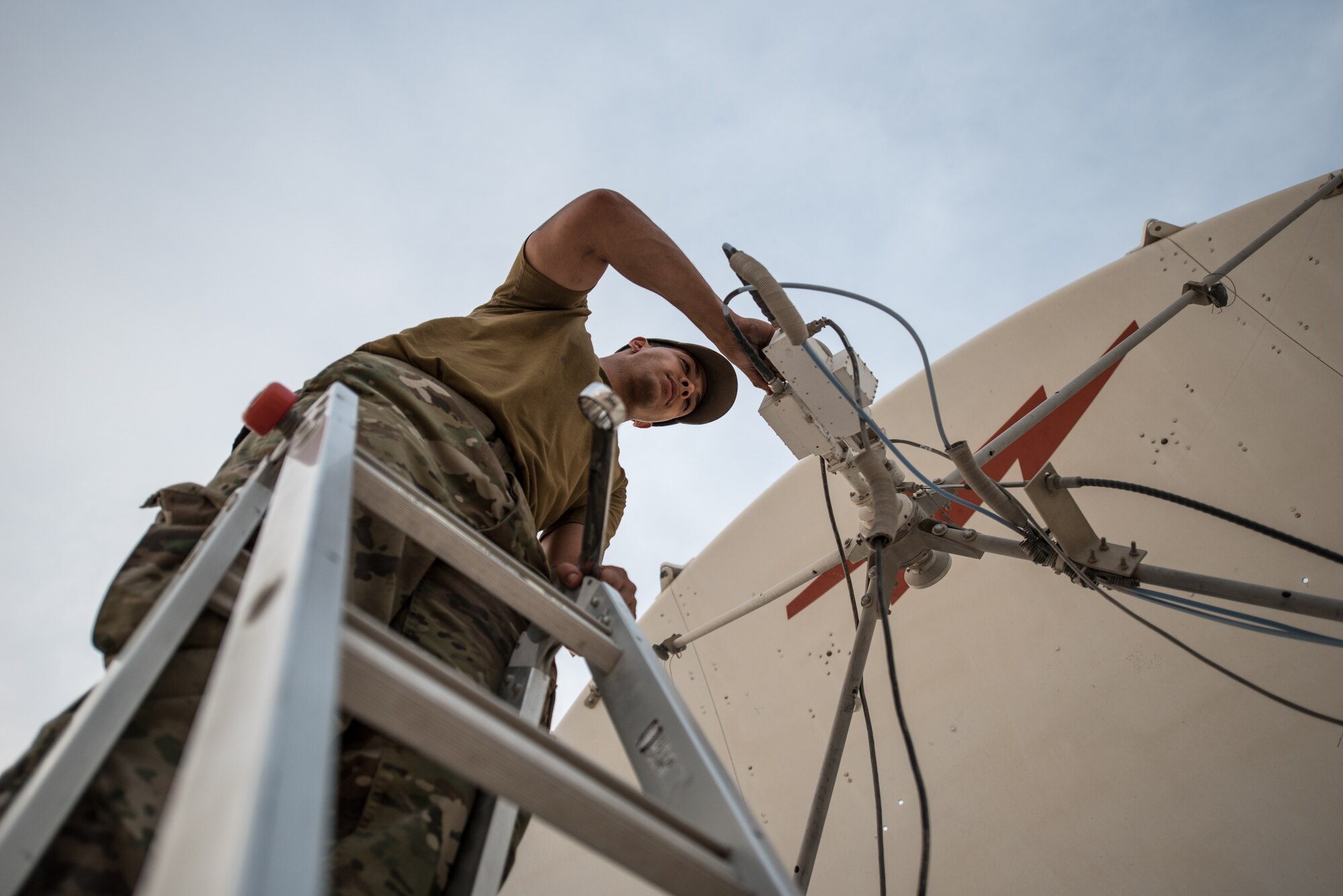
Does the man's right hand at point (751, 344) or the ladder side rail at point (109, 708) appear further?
the man's right hand at point (751, 344)

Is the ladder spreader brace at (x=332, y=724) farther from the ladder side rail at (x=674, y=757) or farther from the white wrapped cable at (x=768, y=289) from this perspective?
the white wrapped cable at (x=768, y=289)

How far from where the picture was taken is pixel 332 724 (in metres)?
0.48

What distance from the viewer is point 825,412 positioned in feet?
A: 6.39

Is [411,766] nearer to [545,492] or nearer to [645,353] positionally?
[545,492]

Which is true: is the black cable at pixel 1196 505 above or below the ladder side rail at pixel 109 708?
above

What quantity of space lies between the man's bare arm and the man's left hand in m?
0.65

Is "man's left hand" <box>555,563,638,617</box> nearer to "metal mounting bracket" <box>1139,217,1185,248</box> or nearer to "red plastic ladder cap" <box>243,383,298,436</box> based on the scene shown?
"red plastic ladder cap" <box>243,383,298,436</box>

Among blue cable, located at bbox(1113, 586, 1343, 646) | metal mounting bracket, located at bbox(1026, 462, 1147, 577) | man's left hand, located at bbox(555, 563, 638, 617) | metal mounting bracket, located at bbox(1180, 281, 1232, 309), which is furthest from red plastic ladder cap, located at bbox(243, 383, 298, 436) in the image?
metal mounting bracket, located at bbox(1180, 281, 1232, 309)

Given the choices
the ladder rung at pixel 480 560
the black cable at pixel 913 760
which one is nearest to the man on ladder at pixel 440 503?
the ladder rung at pixel 480 560

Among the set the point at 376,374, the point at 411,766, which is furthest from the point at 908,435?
the point at 411,766

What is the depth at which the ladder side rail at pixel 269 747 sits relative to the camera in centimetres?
39

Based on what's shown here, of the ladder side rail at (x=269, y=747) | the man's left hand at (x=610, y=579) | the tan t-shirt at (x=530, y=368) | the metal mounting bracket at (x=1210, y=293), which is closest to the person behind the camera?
the ladder side rail at (x=269, y=747)

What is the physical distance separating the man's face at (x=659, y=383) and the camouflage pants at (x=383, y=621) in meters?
0.93

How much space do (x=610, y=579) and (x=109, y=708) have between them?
0.79 metres
